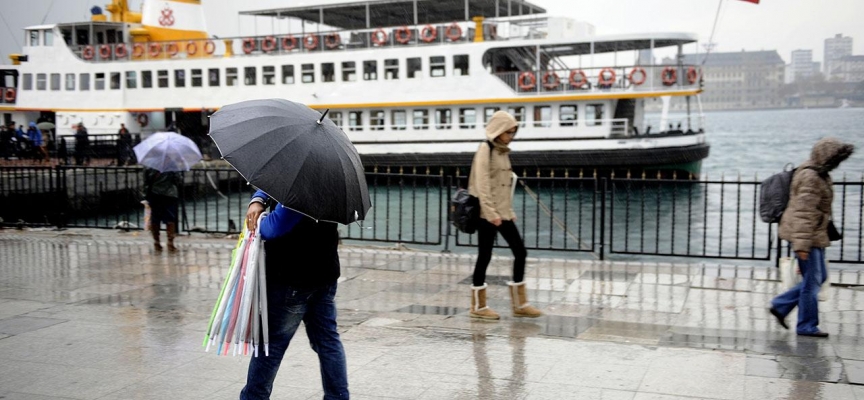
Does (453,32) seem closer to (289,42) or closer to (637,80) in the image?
(637,80)

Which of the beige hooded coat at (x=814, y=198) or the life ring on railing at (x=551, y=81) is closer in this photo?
the beige hooded coat at (x=814, y=198)

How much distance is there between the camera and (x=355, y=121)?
1271 inches

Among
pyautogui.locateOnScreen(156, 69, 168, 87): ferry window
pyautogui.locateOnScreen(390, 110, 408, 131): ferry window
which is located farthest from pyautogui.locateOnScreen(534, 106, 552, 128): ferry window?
pyautogui.locateOnScreen(156, 69, 168, 87): ferry window

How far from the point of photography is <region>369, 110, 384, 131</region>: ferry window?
104ft

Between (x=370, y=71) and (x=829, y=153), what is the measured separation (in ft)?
85.3

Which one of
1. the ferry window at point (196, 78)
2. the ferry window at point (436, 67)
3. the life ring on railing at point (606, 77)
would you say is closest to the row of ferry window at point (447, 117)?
the life ring on railing at point (606, 77)

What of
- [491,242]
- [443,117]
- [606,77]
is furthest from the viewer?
[443,117]

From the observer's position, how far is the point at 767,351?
6.09m

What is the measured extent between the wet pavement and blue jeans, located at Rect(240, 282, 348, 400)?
0.84 metres

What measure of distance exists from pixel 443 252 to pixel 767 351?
201 inches

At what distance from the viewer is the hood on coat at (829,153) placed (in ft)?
20.2

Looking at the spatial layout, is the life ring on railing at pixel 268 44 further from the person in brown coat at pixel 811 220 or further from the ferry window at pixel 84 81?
the person in brown coat at pixel 811 220

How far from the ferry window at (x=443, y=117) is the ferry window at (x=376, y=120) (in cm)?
227

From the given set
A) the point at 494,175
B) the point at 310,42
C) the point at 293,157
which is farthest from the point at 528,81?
the point at 293,157
